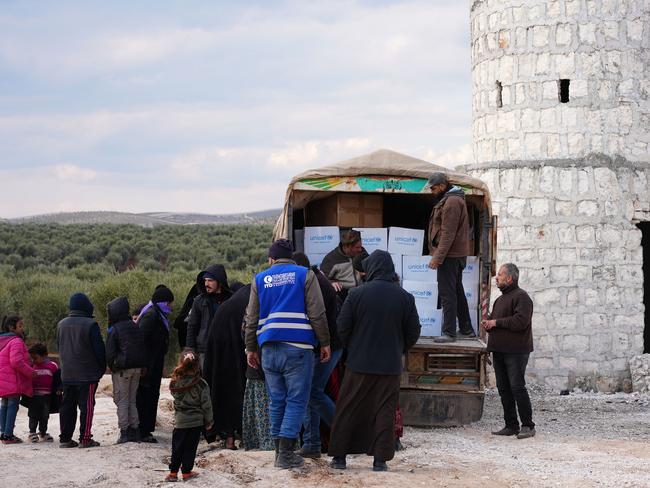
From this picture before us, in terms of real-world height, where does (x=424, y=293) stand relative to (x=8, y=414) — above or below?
above

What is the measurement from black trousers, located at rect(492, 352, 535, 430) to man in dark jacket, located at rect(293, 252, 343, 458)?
7.00ft

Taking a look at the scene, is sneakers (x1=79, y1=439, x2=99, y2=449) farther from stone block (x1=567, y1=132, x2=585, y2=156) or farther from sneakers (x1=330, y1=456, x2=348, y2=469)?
stone block (x1=567, y1=132, x2=585, y2=156)

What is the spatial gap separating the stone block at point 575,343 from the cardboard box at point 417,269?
423 cm

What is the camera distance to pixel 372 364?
768 centimetres

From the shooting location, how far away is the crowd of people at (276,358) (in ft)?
25.3

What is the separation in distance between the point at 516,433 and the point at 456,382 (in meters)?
0.94

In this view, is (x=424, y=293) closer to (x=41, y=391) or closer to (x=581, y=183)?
(x=41, y=391)

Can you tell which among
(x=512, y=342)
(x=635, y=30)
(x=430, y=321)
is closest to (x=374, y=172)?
(x=430, y=321)

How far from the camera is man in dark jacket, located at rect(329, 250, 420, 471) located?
25.2 feet

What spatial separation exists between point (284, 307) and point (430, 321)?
3267 mm

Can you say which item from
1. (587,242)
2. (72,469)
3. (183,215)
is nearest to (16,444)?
(72,469)

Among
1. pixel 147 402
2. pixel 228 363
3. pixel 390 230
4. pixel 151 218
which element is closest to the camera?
pixel 228 363

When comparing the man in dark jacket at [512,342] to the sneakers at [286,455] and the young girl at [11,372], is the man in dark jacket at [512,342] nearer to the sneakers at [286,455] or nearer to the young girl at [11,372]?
the sneakers at [286,455]

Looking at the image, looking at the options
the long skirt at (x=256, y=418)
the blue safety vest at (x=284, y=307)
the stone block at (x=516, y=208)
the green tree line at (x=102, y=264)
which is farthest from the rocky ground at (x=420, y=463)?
the green tree line at (x=102, y=264)
